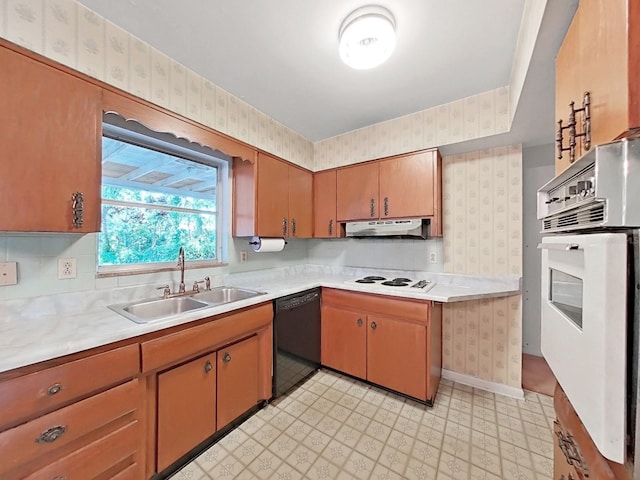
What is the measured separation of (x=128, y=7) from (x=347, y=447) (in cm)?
281

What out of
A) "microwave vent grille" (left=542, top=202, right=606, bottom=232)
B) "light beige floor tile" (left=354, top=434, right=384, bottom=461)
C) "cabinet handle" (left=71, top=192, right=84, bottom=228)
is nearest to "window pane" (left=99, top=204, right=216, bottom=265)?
"cabinet handle" (left=71, top=192, right=84, bottom=228)

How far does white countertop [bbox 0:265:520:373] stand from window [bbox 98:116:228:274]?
0.71 ft

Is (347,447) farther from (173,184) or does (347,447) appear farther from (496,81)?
(496,81)

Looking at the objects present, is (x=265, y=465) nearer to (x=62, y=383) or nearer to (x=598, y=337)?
(x=62, y=383)

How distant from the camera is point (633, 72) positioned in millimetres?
559

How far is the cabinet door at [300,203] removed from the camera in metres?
2.73

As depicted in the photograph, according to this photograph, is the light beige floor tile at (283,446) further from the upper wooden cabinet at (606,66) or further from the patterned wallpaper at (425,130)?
the patterned wallpaper at (425,130)

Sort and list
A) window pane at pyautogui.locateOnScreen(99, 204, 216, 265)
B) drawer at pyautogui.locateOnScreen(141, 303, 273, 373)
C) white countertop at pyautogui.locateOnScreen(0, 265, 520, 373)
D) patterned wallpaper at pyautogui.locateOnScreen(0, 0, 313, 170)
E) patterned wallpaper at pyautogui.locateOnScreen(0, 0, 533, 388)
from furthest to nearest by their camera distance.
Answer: window pane at pyautogui.locateOnScreen(99, 204, 216, 265)
patterned wallpaper at pyautogui.locateOnScreen(0, 0, 533, 388)
drawer at pyautogui.locateOnScreen(141, 303, 273, 373)
patterned wallpaper at pyautogui.locateOnScreen(0, 0, 313, 170)
white countertop at pyautogui.locateOnScreen(0, 265, 520, 373)

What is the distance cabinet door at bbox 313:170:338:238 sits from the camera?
9.48ft


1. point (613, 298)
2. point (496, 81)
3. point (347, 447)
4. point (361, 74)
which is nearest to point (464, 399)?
point (347, 447)

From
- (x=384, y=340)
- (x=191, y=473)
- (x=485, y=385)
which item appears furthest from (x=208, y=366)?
(x=485, y=385)

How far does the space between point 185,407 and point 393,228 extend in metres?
2.05

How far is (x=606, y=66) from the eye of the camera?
2.16 feet

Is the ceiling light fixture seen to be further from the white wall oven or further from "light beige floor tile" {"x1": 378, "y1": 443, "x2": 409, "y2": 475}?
"light beige floor tile" {"x1": 378, "y1": 443, "x2": 409, "y2": 475}
